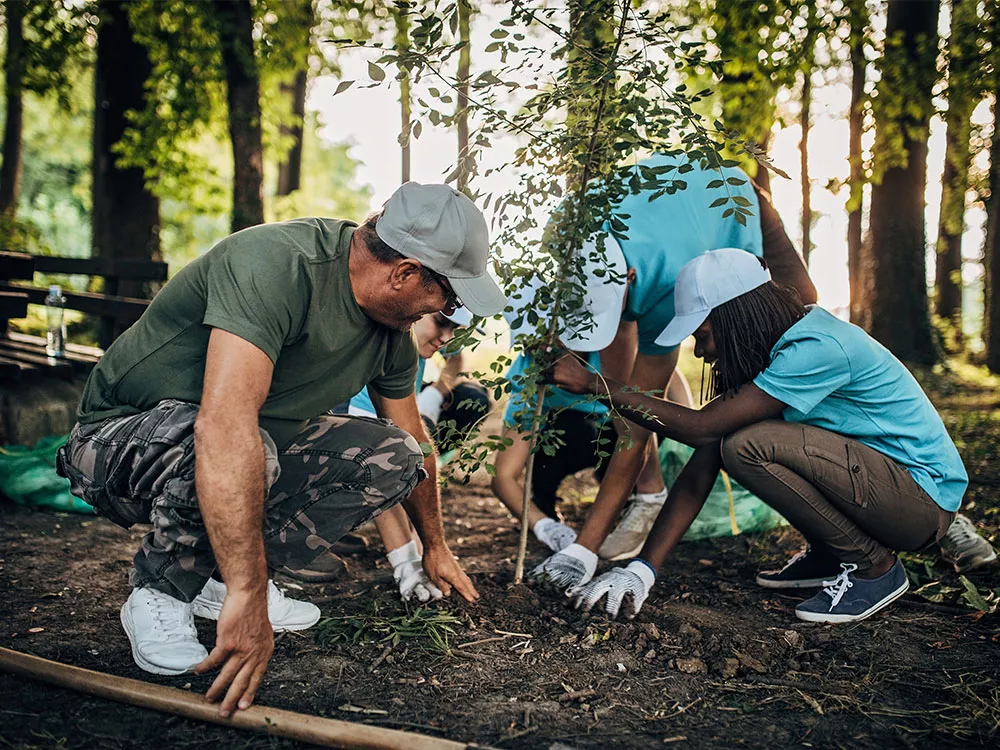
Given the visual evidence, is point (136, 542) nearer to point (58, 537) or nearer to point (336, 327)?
point (58, 537)

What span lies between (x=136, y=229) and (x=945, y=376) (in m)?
9.08

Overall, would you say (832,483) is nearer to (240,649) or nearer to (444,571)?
(444,571)

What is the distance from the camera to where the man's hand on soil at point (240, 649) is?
203 centimetres

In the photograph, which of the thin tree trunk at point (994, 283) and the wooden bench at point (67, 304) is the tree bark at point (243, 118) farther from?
the thin tree trunk at point (994, 283)

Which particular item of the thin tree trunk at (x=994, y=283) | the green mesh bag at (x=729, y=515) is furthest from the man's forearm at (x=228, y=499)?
the thin tree trunk at (x=994, y=283)

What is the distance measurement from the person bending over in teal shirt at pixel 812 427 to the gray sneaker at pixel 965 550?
0.49 m

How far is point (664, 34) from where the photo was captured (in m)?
2.68

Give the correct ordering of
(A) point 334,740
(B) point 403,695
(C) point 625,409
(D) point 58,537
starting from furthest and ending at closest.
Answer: (D) point 58,537, (C) point 625,409, (B) point 403,695, (A) point 334,740

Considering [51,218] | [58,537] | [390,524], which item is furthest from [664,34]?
[51,218]

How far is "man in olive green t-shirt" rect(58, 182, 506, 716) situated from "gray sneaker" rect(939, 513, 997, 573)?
7.18 ft

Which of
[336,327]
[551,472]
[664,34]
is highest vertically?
[664,34]

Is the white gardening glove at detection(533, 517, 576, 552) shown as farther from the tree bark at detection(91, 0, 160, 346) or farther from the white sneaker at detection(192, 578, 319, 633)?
the tree bark at detection(91, 0, 160, 346)

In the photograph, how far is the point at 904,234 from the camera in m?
9.09

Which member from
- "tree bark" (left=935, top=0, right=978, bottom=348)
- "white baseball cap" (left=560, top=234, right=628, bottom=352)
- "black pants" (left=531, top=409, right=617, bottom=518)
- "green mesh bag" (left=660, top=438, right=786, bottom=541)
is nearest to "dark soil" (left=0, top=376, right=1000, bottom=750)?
"green mesh bag" (left=660, top=438, right=786, bottom=541)
